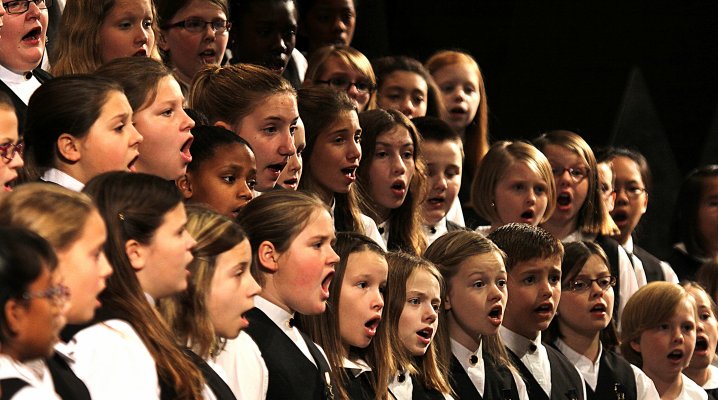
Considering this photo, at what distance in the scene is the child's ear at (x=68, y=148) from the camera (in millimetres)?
2953

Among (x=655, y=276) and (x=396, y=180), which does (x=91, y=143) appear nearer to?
(x=396, y=180)

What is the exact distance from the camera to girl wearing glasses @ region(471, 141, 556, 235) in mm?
4855

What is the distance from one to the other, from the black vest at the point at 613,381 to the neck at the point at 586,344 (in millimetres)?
41

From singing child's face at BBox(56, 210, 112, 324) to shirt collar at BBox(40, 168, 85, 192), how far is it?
656 millimetres

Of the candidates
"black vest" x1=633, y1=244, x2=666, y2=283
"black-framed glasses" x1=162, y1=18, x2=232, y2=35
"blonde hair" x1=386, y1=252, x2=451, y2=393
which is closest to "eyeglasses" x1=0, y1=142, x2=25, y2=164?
"blonde hair" x1=386, y1=252, x2=451, y2=393

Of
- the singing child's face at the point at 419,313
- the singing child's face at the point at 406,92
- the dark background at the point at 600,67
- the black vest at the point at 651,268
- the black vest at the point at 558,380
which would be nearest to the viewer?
the singing child's face at the point at 419,313

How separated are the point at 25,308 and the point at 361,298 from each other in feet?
5.04

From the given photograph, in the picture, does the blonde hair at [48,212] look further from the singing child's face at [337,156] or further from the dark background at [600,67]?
the dark background at [600,67]

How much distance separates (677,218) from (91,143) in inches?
138

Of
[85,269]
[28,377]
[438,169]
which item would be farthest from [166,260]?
[438,169]

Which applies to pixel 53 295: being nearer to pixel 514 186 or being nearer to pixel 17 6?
pixel 17 6

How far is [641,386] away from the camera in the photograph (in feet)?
14.6

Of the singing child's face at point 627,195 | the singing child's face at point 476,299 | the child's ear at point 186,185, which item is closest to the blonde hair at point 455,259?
the singing child's face at point 476,299

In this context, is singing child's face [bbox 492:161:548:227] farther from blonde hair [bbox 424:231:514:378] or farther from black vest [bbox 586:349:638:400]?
blonde hair [bbox 424:231:514:378]
